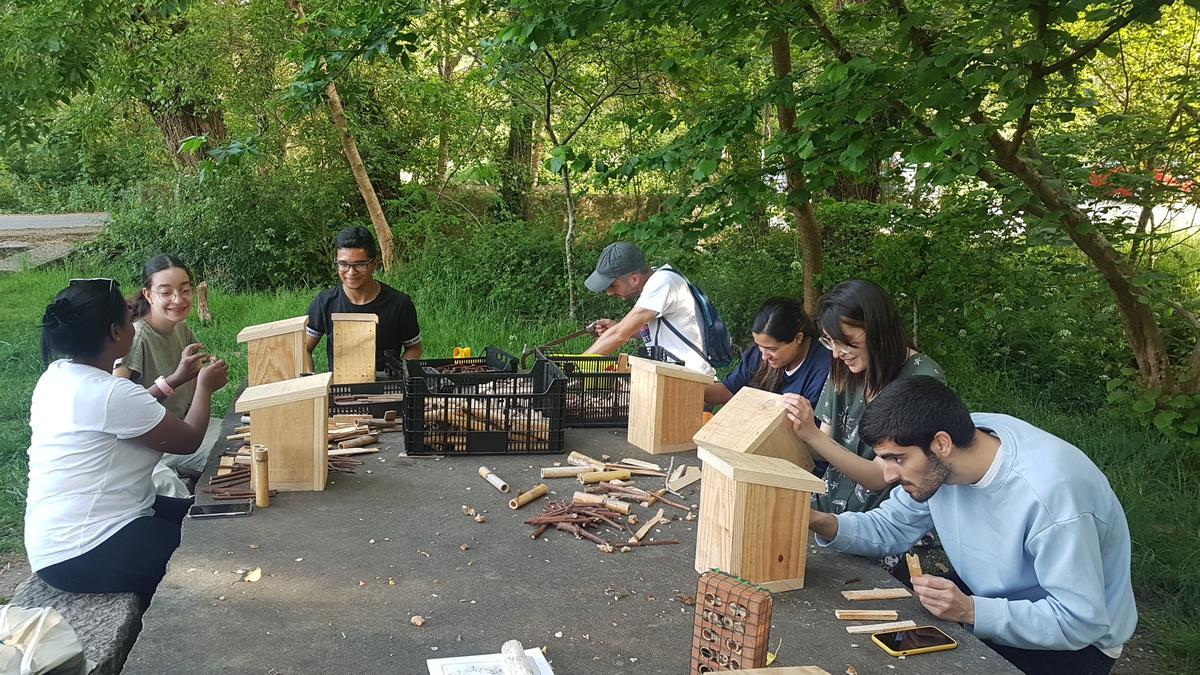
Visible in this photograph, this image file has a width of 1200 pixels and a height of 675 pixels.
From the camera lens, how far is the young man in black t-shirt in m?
5.43

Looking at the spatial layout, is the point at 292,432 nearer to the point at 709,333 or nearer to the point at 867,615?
the point at 867,615

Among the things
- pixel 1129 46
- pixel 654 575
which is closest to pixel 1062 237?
pixel 1129 46

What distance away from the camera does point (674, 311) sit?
17.2ft

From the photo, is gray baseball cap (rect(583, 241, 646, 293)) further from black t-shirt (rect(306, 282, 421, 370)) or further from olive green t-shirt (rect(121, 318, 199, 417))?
olive green t-shirt (rect(121, 318, 199, 417))

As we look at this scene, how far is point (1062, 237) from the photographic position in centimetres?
574

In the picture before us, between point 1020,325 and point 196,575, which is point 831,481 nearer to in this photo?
point 196,575

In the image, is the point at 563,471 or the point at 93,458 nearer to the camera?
the point at 93,458

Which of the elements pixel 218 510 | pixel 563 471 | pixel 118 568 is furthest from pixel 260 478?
pixel 563 471

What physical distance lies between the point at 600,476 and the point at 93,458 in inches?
73.9

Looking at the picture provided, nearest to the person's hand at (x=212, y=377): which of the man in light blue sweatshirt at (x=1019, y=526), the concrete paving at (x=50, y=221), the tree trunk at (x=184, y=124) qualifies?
the man in light blue sweatshirt at (x=1019, y=526)

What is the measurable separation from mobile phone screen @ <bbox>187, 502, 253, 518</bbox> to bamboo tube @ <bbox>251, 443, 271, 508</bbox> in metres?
0.06

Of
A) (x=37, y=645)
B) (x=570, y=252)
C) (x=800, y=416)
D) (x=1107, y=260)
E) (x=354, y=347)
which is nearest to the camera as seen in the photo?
(x=37, y=645)

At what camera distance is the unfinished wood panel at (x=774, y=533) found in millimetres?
2686

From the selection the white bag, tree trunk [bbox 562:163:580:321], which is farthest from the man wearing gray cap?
tree trunk [bbox 562:163:580:321]
